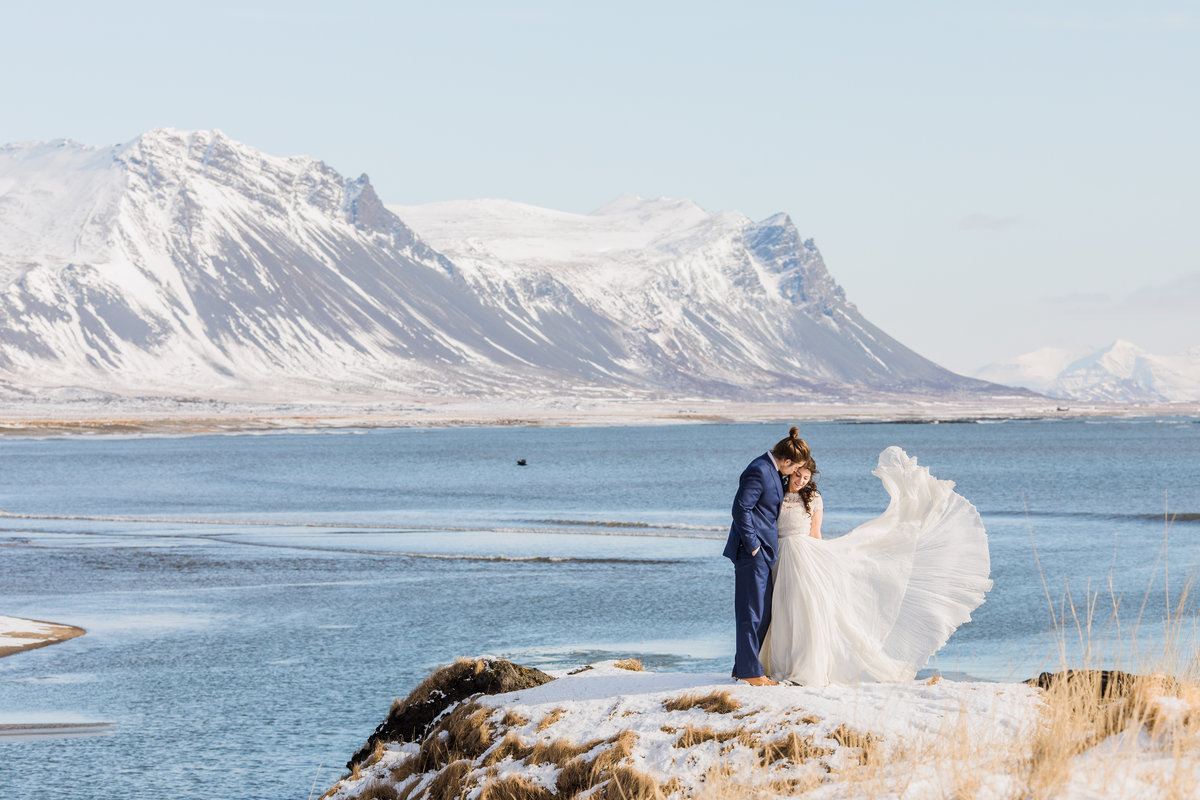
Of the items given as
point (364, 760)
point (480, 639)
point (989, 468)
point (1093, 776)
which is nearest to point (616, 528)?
point (480, 639)

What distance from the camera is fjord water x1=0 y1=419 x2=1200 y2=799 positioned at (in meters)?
17.1

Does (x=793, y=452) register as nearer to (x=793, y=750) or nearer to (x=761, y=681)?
(x=761, y=681)

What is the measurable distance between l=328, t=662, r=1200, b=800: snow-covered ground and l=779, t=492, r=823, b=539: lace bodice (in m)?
1.25

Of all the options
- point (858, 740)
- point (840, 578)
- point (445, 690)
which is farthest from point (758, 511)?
point (445, 690)

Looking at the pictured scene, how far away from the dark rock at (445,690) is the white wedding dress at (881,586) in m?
2.32

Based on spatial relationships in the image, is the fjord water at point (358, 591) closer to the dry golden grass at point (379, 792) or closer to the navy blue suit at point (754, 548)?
the dry golden grass at point (379, 792)

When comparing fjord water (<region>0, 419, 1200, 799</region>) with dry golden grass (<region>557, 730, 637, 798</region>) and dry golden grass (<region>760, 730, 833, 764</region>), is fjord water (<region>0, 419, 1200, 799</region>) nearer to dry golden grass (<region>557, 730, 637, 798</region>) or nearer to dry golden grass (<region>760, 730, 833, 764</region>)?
dry golden grass (<region>760, 730, 833, 764</region>)

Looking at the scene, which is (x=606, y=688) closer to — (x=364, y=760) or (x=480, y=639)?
(x=364, y=760)

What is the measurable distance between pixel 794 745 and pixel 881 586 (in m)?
2.60

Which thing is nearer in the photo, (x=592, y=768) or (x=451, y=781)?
(x=592, y=768)

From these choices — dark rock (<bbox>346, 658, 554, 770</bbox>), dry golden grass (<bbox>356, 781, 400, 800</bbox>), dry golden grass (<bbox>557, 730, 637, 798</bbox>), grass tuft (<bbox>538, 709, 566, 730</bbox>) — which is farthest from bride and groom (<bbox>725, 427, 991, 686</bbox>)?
dry golden grass (<bbox>356, 781, 400, 800</bbox>)

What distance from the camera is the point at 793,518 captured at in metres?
10.4

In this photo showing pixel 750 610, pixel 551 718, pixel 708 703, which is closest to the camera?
pixel 708 703

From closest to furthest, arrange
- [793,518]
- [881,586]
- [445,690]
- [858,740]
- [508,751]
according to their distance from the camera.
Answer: [858,740], [508,751], [793,518], [881,586], [445,690]
